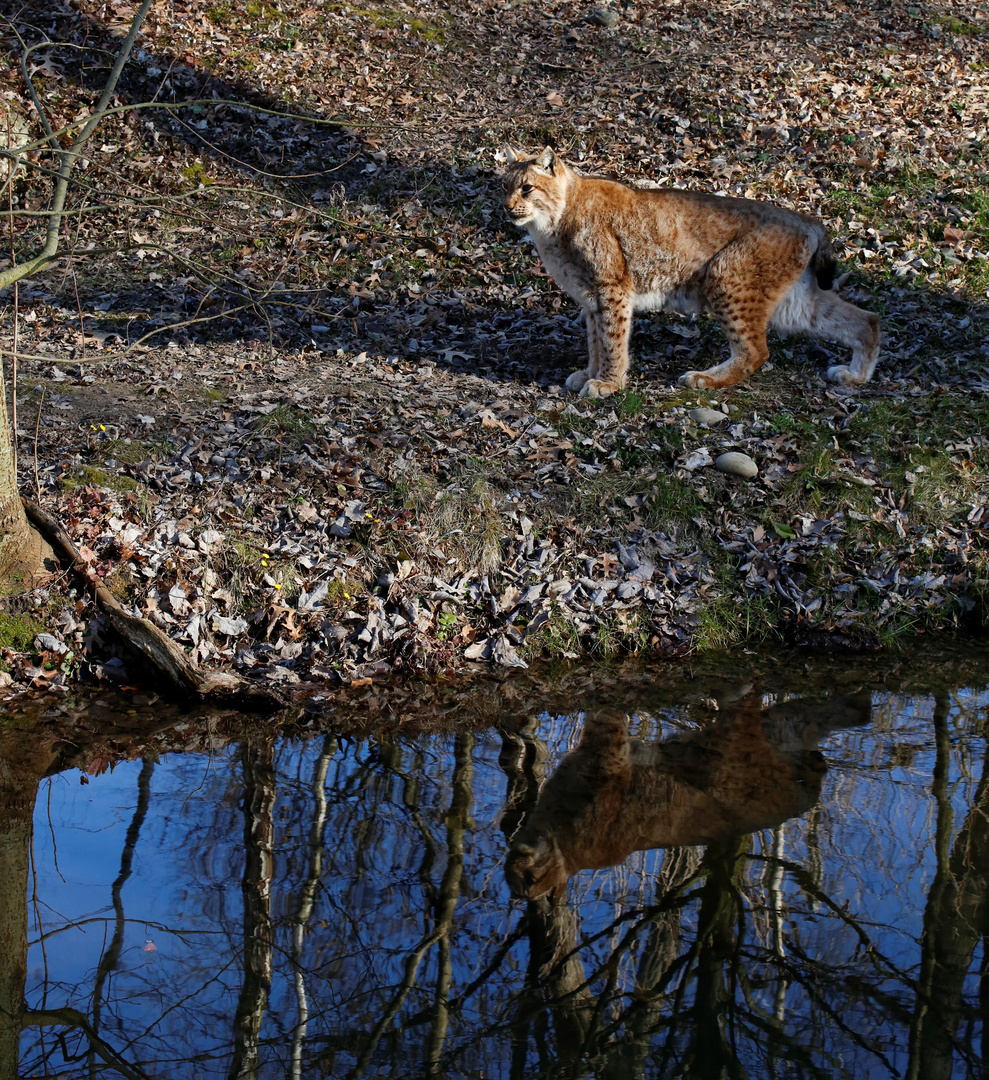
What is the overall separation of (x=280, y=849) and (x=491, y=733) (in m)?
1.37

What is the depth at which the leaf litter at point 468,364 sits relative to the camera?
18.7ft

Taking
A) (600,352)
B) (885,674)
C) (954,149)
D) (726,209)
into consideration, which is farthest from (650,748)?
(954,149)

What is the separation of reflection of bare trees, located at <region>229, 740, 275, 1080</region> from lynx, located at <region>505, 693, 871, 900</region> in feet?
3.14

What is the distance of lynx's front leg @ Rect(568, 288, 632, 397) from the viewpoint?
7395 millimetres

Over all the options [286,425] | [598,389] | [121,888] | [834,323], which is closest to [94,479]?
[286,425]

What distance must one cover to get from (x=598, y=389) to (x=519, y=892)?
4403 mm

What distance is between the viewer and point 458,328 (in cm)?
848

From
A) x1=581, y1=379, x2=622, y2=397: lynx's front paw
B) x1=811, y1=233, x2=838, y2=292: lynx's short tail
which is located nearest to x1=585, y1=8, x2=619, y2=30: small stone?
x1=811, y1=233, x2=838, y2=292: lynx's short tail

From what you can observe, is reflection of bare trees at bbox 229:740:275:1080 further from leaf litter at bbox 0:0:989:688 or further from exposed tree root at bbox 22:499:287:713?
leaf litter at bbox 0:0:989:688

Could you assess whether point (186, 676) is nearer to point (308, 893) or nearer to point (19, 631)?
point (19, 631)

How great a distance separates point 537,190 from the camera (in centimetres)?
731

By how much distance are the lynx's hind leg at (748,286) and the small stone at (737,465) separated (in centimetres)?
107

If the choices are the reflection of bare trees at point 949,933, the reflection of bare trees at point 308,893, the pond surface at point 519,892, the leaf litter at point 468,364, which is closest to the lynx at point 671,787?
the pond surface at point 519,892

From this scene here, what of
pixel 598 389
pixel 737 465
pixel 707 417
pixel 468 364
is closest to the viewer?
pixel 737 465
